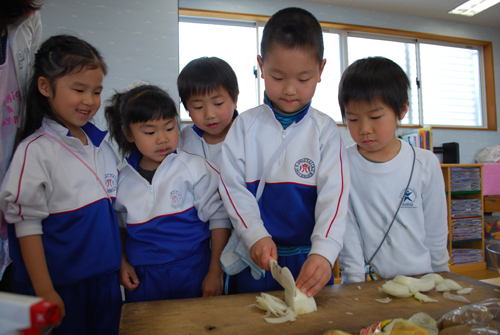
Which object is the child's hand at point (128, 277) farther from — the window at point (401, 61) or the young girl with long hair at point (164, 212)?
the window at point (401, 61)

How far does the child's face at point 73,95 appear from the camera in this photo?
3.10 ft

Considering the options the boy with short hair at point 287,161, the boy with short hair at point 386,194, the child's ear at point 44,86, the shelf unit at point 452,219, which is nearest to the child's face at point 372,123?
the boy with short hair at point 386,194

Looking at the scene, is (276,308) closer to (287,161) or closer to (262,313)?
(262,313)


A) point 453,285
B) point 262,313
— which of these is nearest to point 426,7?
point 453,285

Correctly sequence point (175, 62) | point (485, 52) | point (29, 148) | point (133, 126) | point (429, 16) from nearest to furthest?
1. point (29, 148)
2. point (133, 126)
3. point (175, 62)
4. point (429, 16)
5. point (485, 52)

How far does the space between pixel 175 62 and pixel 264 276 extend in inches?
89.0

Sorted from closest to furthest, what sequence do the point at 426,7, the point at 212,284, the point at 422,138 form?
the point at 212,284 < the point at 422,138 < the point at 426,7

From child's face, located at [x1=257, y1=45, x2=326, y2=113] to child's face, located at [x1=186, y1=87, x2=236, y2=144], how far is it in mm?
307

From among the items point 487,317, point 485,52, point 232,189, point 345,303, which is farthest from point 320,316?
point 485,52

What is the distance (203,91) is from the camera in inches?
47.6

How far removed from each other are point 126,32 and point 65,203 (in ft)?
7.26

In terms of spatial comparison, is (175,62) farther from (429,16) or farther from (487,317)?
(429,16)

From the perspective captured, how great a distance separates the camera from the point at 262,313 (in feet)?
2.26

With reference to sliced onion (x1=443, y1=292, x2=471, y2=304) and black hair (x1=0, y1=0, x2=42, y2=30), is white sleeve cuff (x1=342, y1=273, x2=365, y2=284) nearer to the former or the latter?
sliced onion (x1=443, y1=292, x2=471, y2=304)
